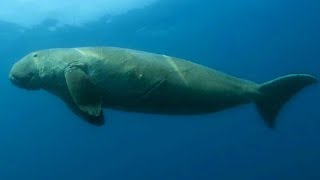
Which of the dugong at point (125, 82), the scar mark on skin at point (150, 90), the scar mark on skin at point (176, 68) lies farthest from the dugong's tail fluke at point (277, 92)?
the scar mark on skin at point (150, 90)

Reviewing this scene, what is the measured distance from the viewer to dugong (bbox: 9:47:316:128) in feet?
23.2

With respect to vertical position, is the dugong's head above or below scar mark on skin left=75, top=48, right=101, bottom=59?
below

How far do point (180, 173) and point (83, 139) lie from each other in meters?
13.1

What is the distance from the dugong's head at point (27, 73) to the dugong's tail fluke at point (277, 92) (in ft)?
13.6

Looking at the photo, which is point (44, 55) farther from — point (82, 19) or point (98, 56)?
point (82, 19)

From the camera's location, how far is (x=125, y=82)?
7.17 metres

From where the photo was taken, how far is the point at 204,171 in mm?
53531

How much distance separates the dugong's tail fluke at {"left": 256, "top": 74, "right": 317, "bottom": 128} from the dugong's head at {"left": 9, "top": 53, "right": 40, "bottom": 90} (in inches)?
163

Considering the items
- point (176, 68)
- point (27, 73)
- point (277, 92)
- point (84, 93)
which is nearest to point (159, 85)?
point (176, 68)

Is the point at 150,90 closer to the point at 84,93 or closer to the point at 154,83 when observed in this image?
the point at 154,83

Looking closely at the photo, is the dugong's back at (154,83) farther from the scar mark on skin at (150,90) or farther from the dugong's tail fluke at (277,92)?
the dugong's tail fluke at (277,92)

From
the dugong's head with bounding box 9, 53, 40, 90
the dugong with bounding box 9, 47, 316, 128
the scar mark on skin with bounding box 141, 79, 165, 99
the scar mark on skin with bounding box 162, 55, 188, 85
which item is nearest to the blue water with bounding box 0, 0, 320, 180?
the scar mark on skin with bounding box 162, 55, 188, 85

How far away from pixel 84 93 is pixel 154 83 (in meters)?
1.21

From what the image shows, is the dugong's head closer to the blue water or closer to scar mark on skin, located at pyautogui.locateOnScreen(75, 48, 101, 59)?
scar mark on skin, located at pyautogui.locateOnScreen(75, 48, 101, 59)
